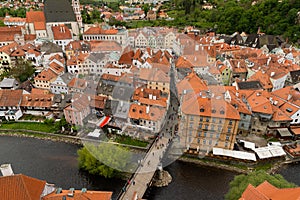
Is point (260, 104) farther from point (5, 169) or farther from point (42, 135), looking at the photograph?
point (42, 135)

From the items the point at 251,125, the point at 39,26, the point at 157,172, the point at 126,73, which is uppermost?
the point at 39,26

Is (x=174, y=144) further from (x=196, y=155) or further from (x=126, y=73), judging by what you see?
(x=126, y=73)

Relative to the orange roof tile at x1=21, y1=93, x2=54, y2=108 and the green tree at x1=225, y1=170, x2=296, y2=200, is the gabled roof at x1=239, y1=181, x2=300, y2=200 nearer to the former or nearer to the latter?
the green tree at x1=225, y1=170, x2=296, y2=200

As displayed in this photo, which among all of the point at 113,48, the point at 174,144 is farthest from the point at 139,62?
the point at 174,144

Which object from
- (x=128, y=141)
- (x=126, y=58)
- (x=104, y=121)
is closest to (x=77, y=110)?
(x=104, y=121)

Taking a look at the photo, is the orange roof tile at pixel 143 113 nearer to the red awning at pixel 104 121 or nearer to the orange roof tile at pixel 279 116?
the red awning at pixel 104 121

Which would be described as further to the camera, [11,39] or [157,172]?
[11,39]
